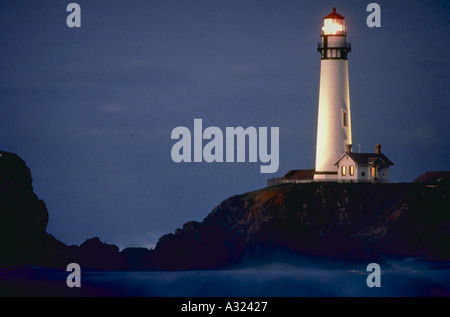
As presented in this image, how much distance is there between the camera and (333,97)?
128 metres

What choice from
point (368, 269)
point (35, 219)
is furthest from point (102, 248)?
point (368, 269)

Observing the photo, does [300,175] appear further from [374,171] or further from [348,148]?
[374,171]

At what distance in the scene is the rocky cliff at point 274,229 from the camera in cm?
12669

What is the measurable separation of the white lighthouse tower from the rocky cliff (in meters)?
1.47

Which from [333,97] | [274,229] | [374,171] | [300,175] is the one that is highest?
[333,97]

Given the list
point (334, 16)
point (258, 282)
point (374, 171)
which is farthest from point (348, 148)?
→ point (258, 282)

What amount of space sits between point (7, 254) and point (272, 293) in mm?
12924

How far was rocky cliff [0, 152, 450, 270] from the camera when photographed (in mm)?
126688

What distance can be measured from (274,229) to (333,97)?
668 centimetres

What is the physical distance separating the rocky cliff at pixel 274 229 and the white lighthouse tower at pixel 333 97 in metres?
1.47

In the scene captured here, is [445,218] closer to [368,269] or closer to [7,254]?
[368,269]

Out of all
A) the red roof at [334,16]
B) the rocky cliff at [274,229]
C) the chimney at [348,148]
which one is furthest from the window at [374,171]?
the red roof at [334,16]

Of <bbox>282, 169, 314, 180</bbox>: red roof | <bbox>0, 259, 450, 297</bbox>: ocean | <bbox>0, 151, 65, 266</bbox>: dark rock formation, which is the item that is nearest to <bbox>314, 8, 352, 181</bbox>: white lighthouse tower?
<bbox>282, 169, 314, 180</bbox>: red roof

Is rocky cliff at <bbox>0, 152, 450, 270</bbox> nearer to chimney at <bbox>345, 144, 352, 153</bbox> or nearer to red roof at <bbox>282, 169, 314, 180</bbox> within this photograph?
red roof at <bbox>282, 169, 314, 180</bbox>
